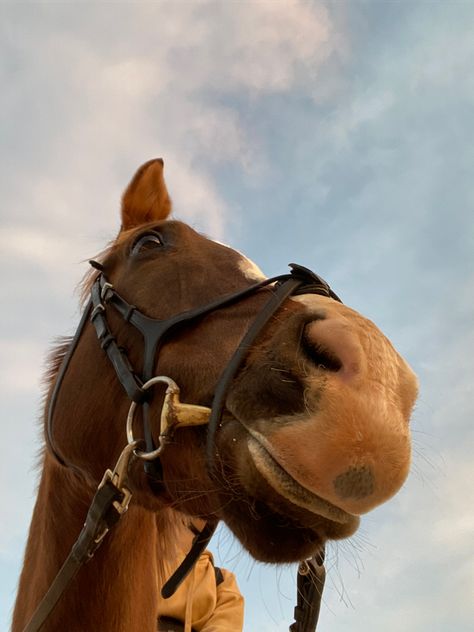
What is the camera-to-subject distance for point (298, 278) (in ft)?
8.72

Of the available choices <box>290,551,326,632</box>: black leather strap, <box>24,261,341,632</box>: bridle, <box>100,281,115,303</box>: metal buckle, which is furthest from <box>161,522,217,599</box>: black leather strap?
<box>100,281,115,303</box>: metal buckle

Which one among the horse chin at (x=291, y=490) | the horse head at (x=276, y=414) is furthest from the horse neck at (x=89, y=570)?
the horse chin at (x=291, y=490)

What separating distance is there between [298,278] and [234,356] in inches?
21.0

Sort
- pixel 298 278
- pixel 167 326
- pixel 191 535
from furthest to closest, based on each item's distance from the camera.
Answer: pixel 191 535, pixel 167 326, pixel 298 278

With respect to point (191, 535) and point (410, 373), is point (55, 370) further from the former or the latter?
point (410, 373)

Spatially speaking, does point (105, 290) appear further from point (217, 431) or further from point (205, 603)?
point (205, 603)

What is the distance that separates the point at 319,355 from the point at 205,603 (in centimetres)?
293

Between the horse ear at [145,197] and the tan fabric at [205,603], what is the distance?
8.06 feet

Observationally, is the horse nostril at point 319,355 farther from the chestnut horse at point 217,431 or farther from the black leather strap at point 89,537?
the black leather strap at point 89,537

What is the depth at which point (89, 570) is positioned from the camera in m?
3.36

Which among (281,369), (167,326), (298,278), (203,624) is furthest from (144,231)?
(203,624)

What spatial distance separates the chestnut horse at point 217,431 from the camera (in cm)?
199

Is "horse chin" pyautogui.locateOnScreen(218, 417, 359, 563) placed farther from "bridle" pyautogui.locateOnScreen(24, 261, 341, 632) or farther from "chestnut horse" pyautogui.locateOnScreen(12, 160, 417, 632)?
"bridle" pyautogui.locateOnScreen(24, 261, 341, 632)

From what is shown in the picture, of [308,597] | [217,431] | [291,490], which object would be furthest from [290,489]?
[308,597]
